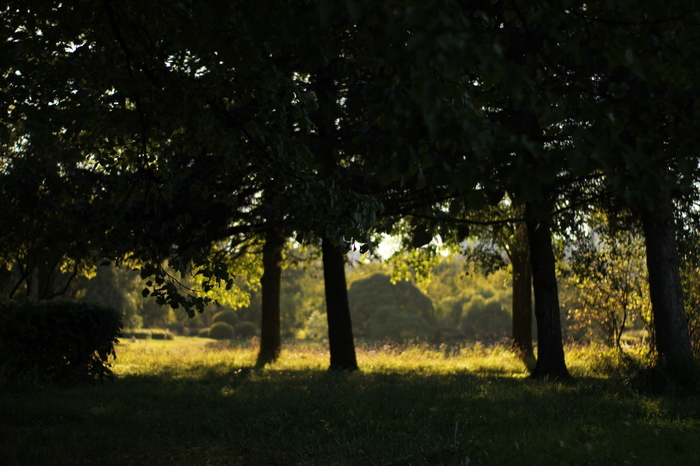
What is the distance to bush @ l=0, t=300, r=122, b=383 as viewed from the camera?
10.6 m

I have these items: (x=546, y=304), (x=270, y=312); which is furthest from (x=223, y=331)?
(x=546, y=304)

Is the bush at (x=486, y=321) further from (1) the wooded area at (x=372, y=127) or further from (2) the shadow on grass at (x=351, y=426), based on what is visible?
(2) the shadow on grass at (x=351, y=426)

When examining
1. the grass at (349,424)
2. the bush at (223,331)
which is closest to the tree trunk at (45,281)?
the grass at (349,424)

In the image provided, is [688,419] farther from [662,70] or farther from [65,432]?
[65,432]

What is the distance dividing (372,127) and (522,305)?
11398mm

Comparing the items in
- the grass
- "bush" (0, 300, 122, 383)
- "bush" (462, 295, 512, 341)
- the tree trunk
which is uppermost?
the tree trunk

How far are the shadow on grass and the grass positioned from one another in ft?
0.06

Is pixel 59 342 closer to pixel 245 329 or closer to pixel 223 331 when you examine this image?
pixel 223 331

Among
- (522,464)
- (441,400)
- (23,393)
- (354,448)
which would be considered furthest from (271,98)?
(23,393)

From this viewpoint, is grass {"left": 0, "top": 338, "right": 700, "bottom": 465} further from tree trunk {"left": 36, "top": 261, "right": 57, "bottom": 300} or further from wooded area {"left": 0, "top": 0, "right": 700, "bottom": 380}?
tree trunk {"left": 36, "top": 261, "right": 57, "bottom": 300}

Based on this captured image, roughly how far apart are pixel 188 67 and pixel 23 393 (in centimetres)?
705

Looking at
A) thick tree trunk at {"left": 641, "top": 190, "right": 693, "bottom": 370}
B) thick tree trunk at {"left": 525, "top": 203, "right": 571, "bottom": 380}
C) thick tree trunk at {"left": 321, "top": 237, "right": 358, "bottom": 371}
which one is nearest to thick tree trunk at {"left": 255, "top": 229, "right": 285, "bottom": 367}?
thick tree trunk at {"left": 321, "top": 237, "right": 358, "bottom": 371}

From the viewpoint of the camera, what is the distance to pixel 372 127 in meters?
10.4

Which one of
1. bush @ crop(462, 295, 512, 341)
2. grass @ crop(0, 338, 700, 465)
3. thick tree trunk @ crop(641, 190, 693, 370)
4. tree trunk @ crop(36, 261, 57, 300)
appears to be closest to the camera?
grass @ crop(0, 338, 700, 465)
